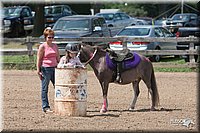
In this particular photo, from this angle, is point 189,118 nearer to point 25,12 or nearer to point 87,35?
point 87,35

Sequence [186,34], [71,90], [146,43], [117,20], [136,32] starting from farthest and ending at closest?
[117,20], [186,34], [136,32], [146,43], [71,90]

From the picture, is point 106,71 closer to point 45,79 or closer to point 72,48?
point 72,48

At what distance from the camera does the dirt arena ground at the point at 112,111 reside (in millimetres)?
10195

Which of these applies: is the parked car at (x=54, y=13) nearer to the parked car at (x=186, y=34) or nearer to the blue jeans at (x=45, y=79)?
the parked car at (x=186, y=34)

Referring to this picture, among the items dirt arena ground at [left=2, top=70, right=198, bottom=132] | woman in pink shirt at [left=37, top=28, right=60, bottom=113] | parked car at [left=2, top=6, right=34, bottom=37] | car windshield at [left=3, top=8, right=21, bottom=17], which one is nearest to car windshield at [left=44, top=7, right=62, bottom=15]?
parked car at [left=2, top=6, right=34, bottom=37]

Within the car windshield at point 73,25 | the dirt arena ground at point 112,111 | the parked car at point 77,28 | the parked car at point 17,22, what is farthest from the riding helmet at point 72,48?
the parked car at point 17,22

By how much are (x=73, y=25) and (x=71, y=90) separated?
44.8 ft

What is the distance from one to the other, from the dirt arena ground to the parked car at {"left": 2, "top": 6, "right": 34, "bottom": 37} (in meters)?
18.6

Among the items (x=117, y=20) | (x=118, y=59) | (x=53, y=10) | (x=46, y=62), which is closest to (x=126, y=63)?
(x=118, y=59)

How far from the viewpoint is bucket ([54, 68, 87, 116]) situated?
11250 mm

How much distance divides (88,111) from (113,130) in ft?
8.75

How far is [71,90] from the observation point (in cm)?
1127

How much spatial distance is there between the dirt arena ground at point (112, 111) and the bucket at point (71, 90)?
239mm

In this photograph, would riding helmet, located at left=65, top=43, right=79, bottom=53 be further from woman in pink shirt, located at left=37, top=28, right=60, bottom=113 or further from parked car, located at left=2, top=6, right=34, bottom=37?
parked car, located at left=2, top=6, right=34, bottom=37
